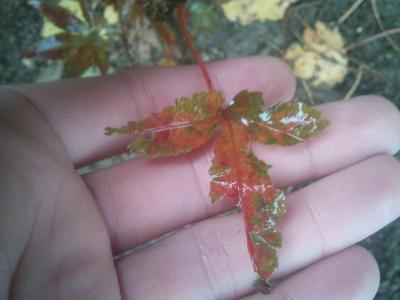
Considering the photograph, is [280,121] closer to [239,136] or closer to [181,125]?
[239,136]

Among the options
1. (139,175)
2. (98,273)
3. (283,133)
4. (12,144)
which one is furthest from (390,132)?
(12,144)

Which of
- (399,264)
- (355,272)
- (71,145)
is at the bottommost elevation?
(399,264)

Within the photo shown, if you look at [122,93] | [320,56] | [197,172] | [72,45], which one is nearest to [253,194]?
[197,172]

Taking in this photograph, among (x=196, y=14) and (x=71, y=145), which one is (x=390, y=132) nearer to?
(x=196, y=14)

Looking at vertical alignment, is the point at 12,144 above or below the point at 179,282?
above

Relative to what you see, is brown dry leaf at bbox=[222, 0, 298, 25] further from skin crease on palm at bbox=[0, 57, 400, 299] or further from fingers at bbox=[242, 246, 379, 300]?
fingers at bbox=[242, 246, 379, 300]

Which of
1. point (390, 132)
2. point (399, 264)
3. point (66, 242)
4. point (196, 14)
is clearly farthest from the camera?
point (196, 14)

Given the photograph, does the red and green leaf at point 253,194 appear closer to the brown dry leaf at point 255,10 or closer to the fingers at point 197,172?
the fingers at point 197,172
